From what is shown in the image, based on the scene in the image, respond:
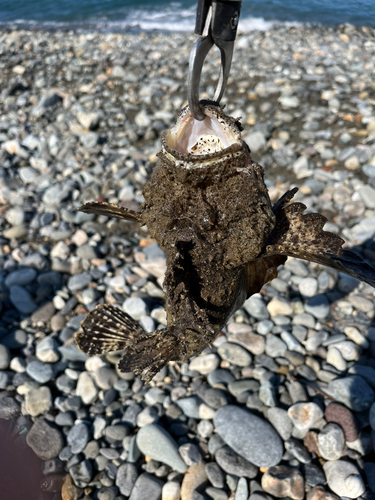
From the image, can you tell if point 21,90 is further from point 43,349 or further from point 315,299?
point 315,299

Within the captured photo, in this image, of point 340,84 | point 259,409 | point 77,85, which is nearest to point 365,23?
→ point 340,84

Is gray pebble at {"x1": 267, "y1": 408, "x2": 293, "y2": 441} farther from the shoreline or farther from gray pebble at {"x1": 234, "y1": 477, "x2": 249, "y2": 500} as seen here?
the shoreline

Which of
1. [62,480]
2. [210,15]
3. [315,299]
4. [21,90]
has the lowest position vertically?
[62,480]

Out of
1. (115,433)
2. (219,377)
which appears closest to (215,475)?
(219,377)

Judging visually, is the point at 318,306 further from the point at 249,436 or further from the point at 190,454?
the point at 190,454

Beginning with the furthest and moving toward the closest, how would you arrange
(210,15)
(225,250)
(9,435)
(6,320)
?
(6,320)
(9,435)
(225,250)
(210,15)

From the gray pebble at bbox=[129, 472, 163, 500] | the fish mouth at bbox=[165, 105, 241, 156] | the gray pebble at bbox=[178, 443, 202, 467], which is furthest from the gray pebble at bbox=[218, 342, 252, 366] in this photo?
the fish mouth at bbox=[165, 105, 241, 156]
